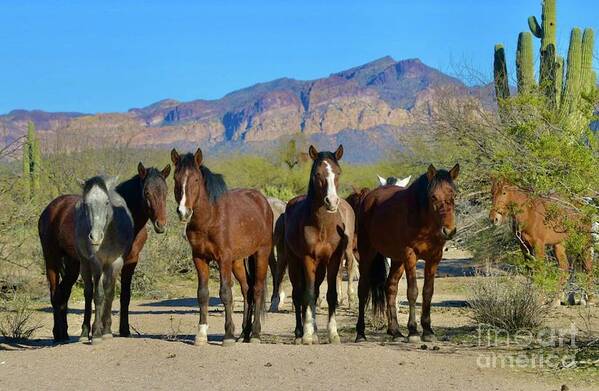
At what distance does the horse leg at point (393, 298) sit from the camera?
11.7 meters

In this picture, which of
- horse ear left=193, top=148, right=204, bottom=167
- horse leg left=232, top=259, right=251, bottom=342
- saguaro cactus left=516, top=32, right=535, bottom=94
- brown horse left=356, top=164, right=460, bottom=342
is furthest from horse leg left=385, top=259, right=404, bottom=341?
saguaro cactus left=516, top=32, right=535, bottom=94

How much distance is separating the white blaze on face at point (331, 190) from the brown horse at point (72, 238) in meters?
1.98

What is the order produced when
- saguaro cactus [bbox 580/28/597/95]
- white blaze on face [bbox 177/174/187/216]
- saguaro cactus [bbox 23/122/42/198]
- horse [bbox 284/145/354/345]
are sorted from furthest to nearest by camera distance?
1. saguaro cactus [bbox 580/28/597/95]
2. saguaro cactus [bbox 23/122/42/198]
3. horse [bbox 284/145/354/345]
4. white blaze on face [bbox 177/174/187/216]

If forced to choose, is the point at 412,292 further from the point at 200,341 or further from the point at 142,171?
the point at 142,171

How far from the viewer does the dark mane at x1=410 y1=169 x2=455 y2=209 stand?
36.2 feet

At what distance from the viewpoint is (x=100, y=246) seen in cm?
1096

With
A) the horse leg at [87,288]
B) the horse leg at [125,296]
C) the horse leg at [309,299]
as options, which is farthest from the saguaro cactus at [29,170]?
the horse leg at [309,299]

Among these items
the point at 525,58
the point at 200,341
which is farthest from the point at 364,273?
the point at 525,58

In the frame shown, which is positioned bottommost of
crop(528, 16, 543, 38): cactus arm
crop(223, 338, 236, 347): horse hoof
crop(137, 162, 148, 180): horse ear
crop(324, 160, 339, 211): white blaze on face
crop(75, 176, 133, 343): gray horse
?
crop(223, 338, 236, 347): horse hoof

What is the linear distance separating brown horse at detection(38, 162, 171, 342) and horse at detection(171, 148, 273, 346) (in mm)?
515

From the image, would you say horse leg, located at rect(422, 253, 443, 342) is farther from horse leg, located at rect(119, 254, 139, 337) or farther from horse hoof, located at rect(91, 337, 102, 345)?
horse hoof, located at rect(91, 337, 102, 345)

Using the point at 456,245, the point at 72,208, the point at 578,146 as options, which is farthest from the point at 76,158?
the point at 578,146

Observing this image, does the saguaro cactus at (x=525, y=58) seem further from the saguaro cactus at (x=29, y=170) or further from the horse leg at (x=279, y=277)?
the saguaro cactus at (x=29, y=170)

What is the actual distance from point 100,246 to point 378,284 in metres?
3.92
